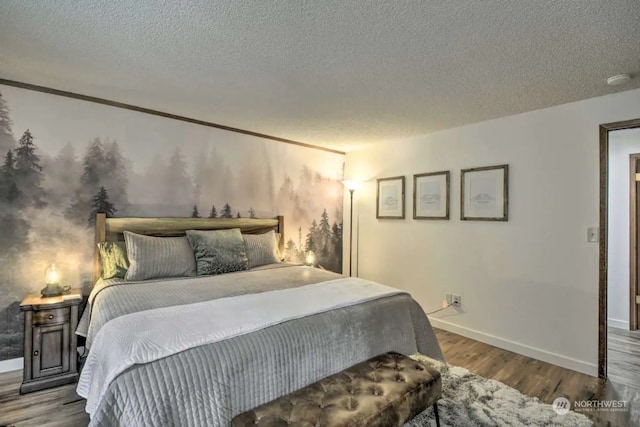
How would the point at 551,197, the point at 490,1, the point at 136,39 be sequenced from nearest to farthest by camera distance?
the point at 490,1 < the point at 136,39 < the point at 551,197

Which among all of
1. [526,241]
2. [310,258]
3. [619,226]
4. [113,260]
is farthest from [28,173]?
[619,226]

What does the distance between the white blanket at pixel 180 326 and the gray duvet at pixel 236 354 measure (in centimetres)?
4

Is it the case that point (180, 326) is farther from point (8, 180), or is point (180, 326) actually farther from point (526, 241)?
point (526, 241)

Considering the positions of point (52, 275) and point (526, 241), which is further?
point (526, 241)

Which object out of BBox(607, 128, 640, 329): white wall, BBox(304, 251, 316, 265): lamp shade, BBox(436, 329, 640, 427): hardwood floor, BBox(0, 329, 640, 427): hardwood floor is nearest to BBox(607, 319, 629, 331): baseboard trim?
BBox(607, 128, 640, 329): white wall

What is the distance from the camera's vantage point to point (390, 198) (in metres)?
4.29

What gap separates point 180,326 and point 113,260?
5.07 ft

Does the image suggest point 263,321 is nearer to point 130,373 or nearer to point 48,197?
point 130,373

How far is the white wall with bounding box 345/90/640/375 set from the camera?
2719 millimetres

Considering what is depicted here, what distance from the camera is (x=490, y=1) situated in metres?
1.53

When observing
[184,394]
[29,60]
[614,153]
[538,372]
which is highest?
[29,60]

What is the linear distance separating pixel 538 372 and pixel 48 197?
4.37 meters

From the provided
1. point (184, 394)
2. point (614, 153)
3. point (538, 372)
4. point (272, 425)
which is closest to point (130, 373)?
point (184, 394)

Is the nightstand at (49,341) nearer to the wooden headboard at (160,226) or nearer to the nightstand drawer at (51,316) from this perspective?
the nightstand drawer at (51,316)
